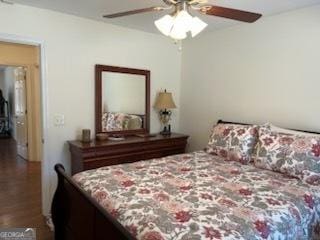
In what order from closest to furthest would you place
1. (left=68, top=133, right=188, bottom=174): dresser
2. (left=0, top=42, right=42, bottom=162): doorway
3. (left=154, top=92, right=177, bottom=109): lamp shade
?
(left=68, top=133, right=188, bottom=174): dresser
(left=154, top=92, right=177, bottom=109): lamp shade
(left=0, top=42, right=42, bottom=162): doorway

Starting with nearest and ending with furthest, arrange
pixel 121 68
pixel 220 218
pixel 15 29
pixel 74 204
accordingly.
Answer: pixel 220 218 → pixel 74 204 → pixel 15 29 → pixel 121 68

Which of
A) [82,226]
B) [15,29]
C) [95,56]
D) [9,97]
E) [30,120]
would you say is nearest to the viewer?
[82,226]

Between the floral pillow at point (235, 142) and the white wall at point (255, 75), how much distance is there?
48 centimetres

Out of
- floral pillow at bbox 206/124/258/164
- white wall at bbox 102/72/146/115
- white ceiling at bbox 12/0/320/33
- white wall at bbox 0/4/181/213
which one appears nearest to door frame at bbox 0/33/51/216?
white wall at bbox 0/4/181/213

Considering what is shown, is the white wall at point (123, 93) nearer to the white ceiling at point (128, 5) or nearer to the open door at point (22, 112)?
the white ceiling at point (128, 5)

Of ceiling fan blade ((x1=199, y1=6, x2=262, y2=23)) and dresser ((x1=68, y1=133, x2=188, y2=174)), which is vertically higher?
ceiling fan blade ((x1=199, y1=6, x2=262, y2=23))

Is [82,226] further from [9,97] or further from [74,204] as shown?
[9,97]

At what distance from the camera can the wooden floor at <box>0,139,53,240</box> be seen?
2.91 meters

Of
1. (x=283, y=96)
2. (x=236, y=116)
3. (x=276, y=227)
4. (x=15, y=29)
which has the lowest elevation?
(x=276, y=227)

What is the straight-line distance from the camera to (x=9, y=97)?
8719 mm

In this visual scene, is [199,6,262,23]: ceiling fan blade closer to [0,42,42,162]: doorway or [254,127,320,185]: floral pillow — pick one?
[254,127,320,185]: floral pillow

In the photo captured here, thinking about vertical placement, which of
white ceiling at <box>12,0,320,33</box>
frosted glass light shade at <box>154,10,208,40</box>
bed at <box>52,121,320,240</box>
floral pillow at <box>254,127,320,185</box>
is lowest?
bed at <box>52,121,320,240</box>

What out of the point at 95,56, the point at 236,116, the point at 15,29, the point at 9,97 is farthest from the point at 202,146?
the point at 9,97

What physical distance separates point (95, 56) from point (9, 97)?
22.3 ft
